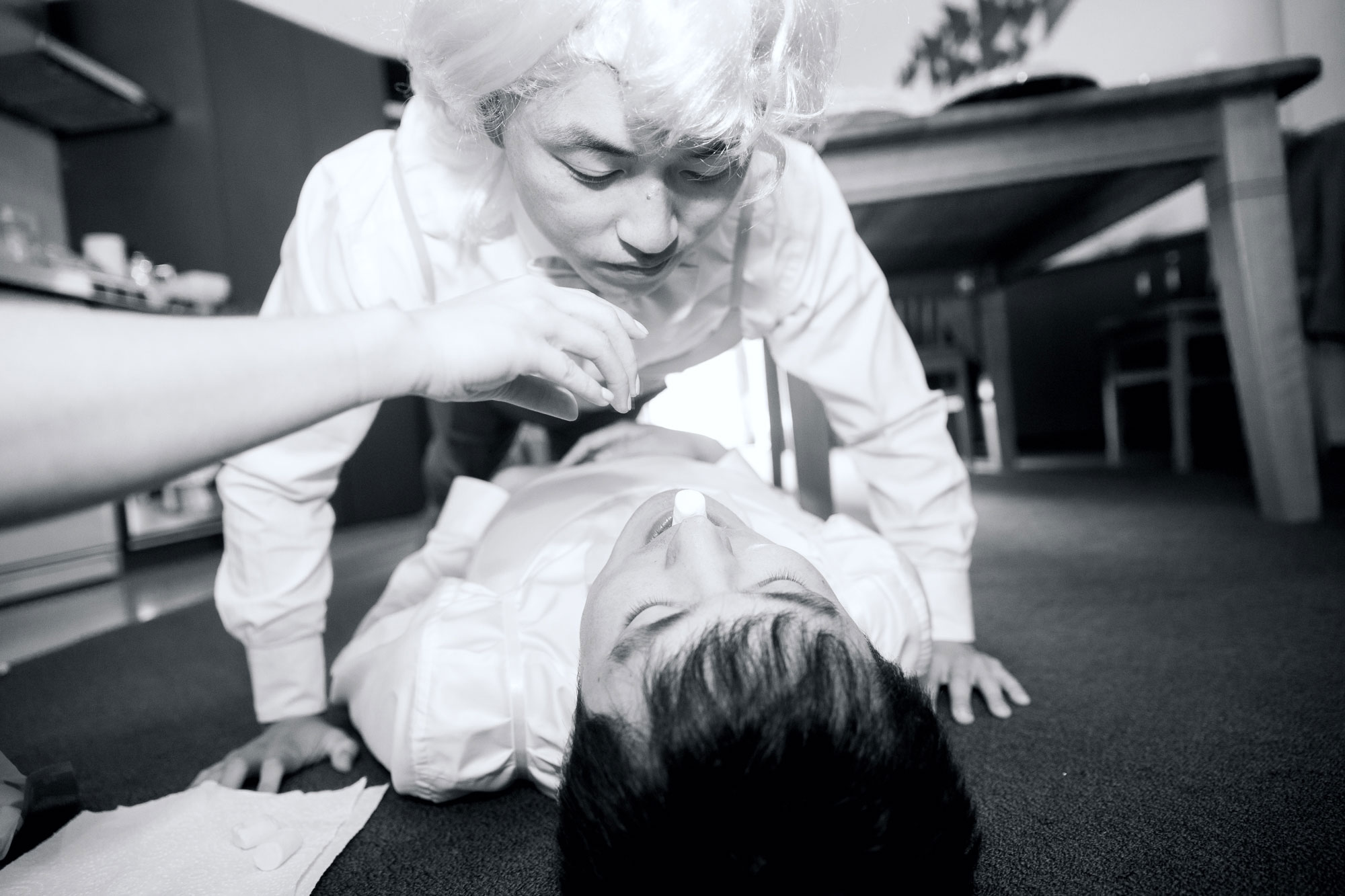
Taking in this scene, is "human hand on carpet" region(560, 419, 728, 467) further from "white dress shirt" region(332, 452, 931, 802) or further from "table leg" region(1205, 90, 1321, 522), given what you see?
"table leg" region(1205, 90, 1321, 522)

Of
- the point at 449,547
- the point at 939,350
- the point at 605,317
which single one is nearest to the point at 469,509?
the point at 449,547

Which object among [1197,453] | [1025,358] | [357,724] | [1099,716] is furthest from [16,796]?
[1025,358]

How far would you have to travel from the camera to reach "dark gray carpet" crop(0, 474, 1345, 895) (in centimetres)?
53

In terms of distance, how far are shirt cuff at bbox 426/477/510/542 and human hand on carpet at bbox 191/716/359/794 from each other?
26 centimetres

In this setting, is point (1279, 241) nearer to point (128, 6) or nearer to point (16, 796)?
point (16, 796)

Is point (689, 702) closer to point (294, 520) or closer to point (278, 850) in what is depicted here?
point (278, 850)

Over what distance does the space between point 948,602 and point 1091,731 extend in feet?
0.69

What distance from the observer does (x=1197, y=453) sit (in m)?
3.03

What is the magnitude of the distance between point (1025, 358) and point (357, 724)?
3590 millimetres

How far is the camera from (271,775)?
71cm

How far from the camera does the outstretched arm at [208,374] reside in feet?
0.92

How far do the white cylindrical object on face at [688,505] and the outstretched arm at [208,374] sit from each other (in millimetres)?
171

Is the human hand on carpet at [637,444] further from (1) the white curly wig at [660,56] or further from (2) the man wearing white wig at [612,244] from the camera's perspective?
(1) the white curly wig at [660,56]

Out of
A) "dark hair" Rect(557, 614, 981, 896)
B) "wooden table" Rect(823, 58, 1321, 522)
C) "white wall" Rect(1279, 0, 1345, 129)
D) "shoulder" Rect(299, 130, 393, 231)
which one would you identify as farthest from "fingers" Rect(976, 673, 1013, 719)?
"white wall" Rect(1279, 0, 1345, 129)
